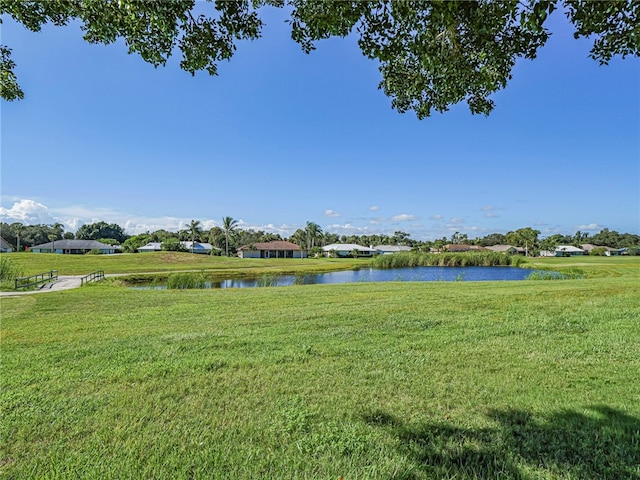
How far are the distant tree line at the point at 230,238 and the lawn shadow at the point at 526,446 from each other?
7049cm

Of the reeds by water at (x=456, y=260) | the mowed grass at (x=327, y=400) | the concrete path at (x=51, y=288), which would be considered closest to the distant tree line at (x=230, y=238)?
the reeds by water at (x=456, y=260)

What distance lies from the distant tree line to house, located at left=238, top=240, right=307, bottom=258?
14.6ft

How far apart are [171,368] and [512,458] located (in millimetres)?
3821

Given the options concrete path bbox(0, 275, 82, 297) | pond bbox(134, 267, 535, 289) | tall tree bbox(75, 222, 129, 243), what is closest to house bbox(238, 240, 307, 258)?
pond bbox(134, 267, 535, 289)

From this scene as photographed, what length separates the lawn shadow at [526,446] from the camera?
7.81 feet

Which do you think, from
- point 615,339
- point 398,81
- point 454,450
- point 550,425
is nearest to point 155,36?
point 398,81

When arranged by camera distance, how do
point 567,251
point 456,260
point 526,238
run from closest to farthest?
point 456,260, point 526,238, point 567,251

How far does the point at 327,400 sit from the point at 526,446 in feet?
5.73

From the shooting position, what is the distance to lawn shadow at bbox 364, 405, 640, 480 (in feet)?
7.81

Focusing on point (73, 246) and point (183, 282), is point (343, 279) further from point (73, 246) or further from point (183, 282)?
point (73, 246)

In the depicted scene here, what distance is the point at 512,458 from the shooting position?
2.53 meters

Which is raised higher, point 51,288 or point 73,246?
point 73,246

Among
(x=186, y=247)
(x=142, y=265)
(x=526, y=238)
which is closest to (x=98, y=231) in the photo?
(x=186, y=247)

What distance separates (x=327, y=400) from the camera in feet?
11.3
